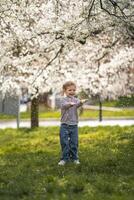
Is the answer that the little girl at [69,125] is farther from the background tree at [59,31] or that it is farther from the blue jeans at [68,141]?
the background tree at [59,31]

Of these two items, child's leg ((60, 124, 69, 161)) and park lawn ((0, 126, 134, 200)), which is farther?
child's leg ((60, 124, 69, 161))

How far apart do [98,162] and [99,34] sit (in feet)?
17.6

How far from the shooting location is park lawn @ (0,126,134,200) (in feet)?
32.3

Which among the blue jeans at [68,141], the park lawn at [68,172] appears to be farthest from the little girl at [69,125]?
the park lawn at [68,172]

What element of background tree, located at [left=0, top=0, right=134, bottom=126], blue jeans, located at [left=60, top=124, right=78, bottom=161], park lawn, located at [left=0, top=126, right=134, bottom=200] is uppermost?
background tree, located at [left=0, top=0, right=134, bottom=126]

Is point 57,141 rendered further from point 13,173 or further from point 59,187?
point 59,187

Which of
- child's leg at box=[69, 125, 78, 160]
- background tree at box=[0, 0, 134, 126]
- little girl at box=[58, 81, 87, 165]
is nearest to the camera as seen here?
little girl at box=[58, 81, 87, 165]

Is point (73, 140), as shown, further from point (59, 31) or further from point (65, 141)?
point (59, 31)

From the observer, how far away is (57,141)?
18375 mm

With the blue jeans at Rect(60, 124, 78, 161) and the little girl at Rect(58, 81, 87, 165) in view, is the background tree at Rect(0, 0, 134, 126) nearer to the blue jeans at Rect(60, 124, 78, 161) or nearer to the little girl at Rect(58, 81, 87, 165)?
the little girl at Rect(58, 81, 87, 165)

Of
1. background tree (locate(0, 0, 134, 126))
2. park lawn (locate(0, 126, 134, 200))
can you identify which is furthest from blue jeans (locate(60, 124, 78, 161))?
background tree (locate(0, 0, 134, 126))

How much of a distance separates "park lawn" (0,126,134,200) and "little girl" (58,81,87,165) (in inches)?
11.4

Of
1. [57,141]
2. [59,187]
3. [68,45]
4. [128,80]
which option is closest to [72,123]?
[59,187]

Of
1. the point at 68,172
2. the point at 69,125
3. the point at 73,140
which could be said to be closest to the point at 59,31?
the point at 69,125
